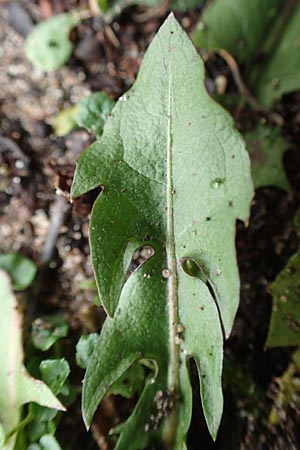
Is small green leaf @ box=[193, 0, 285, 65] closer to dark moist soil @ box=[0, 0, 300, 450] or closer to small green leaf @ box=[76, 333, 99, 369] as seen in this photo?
dark moist soil @ box=[0, 0, 300, 450]

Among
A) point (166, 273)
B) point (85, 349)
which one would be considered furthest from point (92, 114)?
point (85, 349)

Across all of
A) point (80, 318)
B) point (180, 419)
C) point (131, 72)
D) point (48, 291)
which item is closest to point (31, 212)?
point (48, 291)

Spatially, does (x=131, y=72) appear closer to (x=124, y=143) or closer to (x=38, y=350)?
(x=124, y=143)

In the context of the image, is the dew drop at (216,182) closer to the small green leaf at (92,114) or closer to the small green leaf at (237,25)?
the small green leaf at (92,114)

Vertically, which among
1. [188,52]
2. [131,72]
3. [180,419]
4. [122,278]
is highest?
[131,72]

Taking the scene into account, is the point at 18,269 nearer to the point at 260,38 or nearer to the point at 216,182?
the point at 216,182

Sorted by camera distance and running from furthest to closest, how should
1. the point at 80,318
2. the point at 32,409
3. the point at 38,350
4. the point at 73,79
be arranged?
the point at 73,79 → the point at 80,318 → the point at 38,350 → the point at 32,409

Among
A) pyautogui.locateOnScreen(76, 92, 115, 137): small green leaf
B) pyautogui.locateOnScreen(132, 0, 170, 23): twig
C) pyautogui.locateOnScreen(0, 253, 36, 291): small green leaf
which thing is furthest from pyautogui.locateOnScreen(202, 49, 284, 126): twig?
pyautogui.locateOnScreen(0, 253, 36, 291): small green leaf
